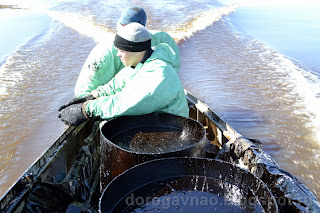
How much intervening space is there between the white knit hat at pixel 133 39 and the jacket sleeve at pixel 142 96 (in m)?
0.19

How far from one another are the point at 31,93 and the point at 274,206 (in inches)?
291

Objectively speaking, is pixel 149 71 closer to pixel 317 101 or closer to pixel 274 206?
pixel 274 206

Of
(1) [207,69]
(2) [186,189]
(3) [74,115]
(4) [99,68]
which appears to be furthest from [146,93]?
(1) [207,69]

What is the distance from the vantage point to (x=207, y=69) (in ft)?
34.8

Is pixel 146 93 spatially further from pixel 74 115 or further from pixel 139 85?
pixel 74 115

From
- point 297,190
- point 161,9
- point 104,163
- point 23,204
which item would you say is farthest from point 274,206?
point 161,9

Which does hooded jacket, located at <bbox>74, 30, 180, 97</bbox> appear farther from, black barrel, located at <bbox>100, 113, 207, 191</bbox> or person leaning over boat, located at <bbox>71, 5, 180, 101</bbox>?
black barrel, located at <bbox>100, 113, 207, 191</bbox>

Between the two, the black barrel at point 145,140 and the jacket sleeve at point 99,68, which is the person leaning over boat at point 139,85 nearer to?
the black barrel at point 145,140

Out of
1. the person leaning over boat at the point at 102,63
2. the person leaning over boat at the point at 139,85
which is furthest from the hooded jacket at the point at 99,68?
the person leaning over boat at the point at 139,85

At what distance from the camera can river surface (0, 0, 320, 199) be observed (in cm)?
625

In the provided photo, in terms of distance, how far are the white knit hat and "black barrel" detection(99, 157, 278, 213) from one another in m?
1.00

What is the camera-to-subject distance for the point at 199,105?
497cm

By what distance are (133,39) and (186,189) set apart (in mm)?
1228

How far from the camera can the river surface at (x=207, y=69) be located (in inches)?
246
